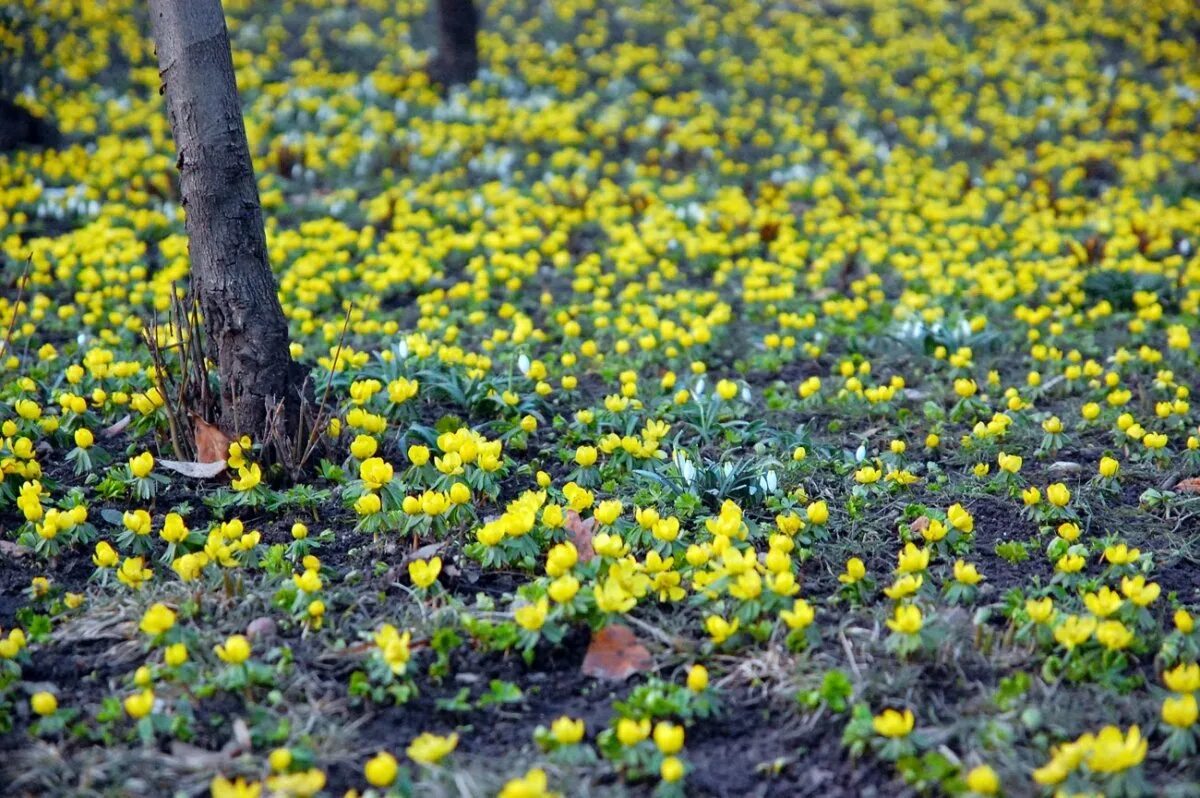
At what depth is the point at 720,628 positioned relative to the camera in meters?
2.96

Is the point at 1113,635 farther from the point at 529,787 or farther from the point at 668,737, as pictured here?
the point at 529,787

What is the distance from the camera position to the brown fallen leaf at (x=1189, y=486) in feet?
13.0

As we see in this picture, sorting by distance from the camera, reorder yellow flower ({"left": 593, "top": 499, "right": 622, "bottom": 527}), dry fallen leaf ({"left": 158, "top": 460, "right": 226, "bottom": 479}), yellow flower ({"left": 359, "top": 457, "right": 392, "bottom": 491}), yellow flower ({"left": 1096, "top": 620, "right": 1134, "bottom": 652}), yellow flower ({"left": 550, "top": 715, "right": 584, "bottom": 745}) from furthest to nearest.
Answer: dry fallen leaf ({"left": 158, "top": 460, "right": 226, "bottom": 479})
yellow flower ({"left": 359, "top": 457, "right": 392, "bottom": 491})
yellow flower ({"left": 593, "top": 499, "right": 622, "bottom": 527})
yellow flower ({"left": 1096, "top": 620, "right": 1134, "bottom": 652})
yellow flower ({"left": 550, "top": 715, "right": 584, "bottom": 745})

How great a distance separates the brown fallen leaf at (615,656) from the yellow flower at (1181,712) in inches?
50.7

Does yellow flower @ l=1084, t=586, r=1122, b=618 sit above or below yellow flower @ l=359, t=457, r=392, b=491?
below

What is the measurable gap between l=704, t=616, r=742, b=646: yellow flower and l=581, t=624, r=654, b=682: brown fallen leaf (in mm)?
190

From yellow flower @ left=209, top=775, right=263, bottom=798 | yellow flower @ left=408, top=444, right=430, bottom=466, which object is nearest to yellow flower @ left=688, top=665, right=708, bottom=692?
yellow flower @ left=209, top=775, right=263, bottom=798

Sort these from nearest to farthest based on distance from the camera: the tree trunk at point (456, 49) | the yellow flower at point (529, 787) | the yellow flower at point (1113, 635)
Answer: the yellow flower at point (529, 787)
the yellow flower at point (1113, 635)
the tree trunk at point (456, 49)

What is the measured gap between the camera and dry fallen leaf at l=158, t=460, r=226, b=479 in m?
3.90

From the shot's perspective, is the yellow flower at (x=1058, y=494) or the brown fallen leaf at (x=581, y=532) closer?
the brown fallen leaf at (x=581, y=532)

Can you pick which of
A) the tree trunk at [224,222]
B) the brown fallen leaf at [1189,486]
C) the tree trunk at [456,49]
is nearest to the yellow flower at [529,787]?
the tree trunk at [224,222]

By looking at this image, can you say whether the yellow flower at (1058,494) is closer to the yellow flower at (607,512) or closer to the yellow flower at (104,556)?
the yellow flower at (607,512)

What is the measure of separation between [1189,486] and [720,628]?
7.02 ft

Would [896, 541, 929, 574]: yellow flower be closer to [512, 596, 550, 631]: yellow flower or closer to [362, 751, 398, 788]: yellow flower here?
[512, 596, 550, 631]: yellow flower
